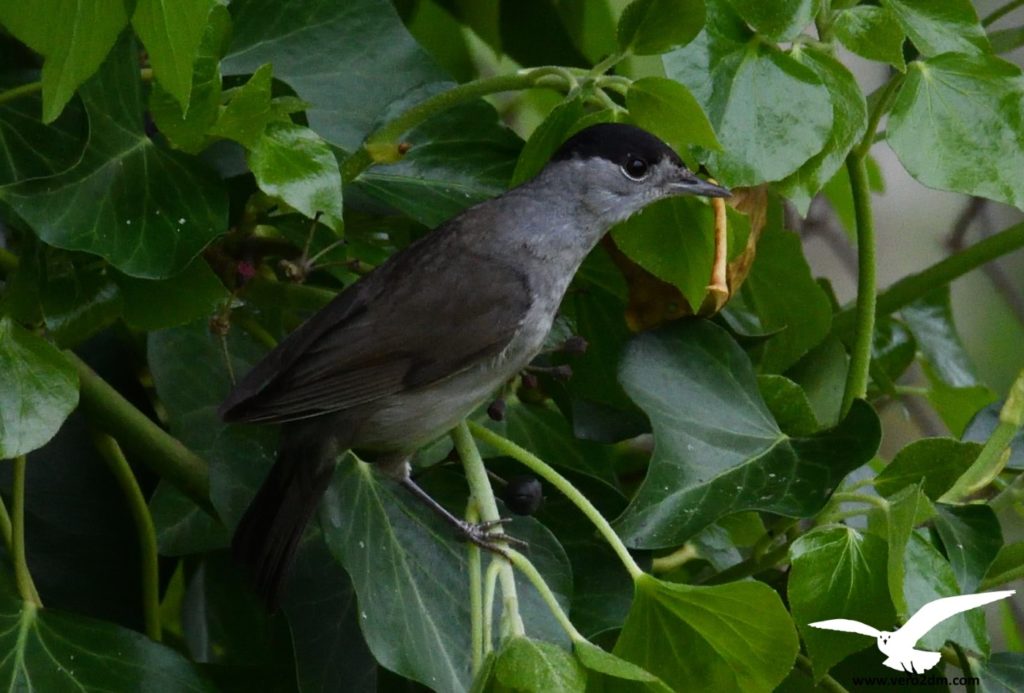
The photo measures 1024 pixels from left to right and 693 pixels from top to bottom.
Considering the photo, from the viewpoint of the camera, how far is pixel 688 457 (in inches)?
58.4

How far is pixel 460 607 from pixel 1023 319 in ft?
5.91

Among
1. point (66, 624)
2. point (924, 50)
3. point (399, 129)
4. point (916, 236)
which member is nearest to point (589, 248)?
point (399, 129)

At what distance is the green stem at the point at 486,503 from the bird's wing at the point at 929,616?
34 centimetres

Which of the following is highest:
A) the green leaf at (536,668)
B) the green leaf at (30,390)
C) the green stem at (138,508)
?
the green leaf at (30,390)

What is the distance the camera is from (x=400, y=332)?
1679 millimetres

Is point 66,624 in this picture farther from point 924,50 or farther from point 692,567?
point 924,50

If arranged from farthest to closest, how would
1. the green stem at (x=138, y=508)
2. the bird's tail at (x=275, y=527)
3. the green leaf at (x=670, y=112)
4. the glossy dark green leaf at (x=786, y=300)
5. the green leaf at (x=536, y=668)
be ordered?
the glossy dark green leaf at (x=786, y=300) → the green stem at (x=138, y=508) → the bird's tail at (x=275, y=527) → the green leaf at (x=670, y=112) → the green leaf at (x=536, y=668)

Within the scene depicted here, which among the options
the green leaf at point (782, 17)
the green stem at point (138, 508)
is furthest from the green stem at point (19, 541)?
the green leaf at point (782, 17)

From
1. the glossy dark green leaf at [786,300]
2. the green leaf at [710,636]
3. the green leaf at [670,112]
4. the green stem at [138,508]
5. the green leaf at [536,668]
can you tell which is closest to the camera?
the green leaf at [536,668]

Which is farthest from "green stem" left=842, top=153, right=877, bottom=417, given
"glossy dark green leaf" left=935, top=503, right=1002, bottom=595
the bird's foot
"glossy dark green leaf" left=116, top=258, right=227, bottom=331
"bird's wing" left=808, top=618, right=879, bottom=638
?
"glossy dark green leaf" left=116, top=258, right=227, bottom=331

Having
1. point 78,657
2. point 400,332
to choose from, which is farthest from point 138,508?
point 400,332

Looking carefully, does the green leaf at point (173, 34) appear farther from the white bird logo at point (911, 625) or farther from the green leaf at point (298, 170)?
the white bird logo at point (911, 625)

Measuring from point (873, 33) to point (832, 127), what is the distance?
0.10 m

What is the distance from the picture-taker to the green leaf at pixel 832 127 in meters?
1.44
